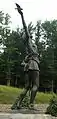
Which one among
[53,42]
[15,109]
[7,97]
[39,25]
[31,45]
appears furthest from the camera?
[39,25]

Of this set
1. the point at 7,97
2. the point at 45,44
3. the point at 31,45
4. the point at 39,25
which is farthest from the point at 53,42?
the point at 31,45

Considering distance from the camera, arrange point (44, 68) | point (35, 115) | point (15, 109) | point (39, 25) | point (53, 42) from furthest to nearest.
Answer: point (39, 25) < point (53, 42) < point (44, 68) < point (15, 109) < point (35, 115)

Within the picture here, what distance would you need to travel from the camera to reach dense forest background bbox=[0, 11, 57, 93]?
143ft

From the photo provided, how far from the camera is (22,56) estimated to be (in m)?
52.1

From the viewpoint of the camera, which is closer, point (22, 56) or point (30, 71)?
point (30, 71)

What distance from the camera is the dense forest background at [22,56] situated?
143 feet

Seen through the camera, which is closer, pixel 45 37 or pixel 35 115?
pixel 35 115

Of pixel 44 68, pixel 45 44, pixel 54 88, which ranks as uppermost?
pixel 45 44

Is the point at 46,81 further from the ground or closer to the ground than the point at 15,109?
closer to the ground

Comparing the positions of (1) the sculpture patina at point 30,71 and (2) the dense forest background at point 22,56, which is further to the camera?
(2) the dense forest background at point 22,56

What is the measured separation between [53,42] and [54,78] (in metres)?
7.70

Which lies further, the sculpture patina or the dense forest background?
the dense forest background

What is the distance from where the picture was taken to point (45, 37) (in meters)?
57.5

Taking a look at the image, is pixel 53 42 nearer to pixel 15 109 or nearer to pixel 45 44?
pixel 45 44
